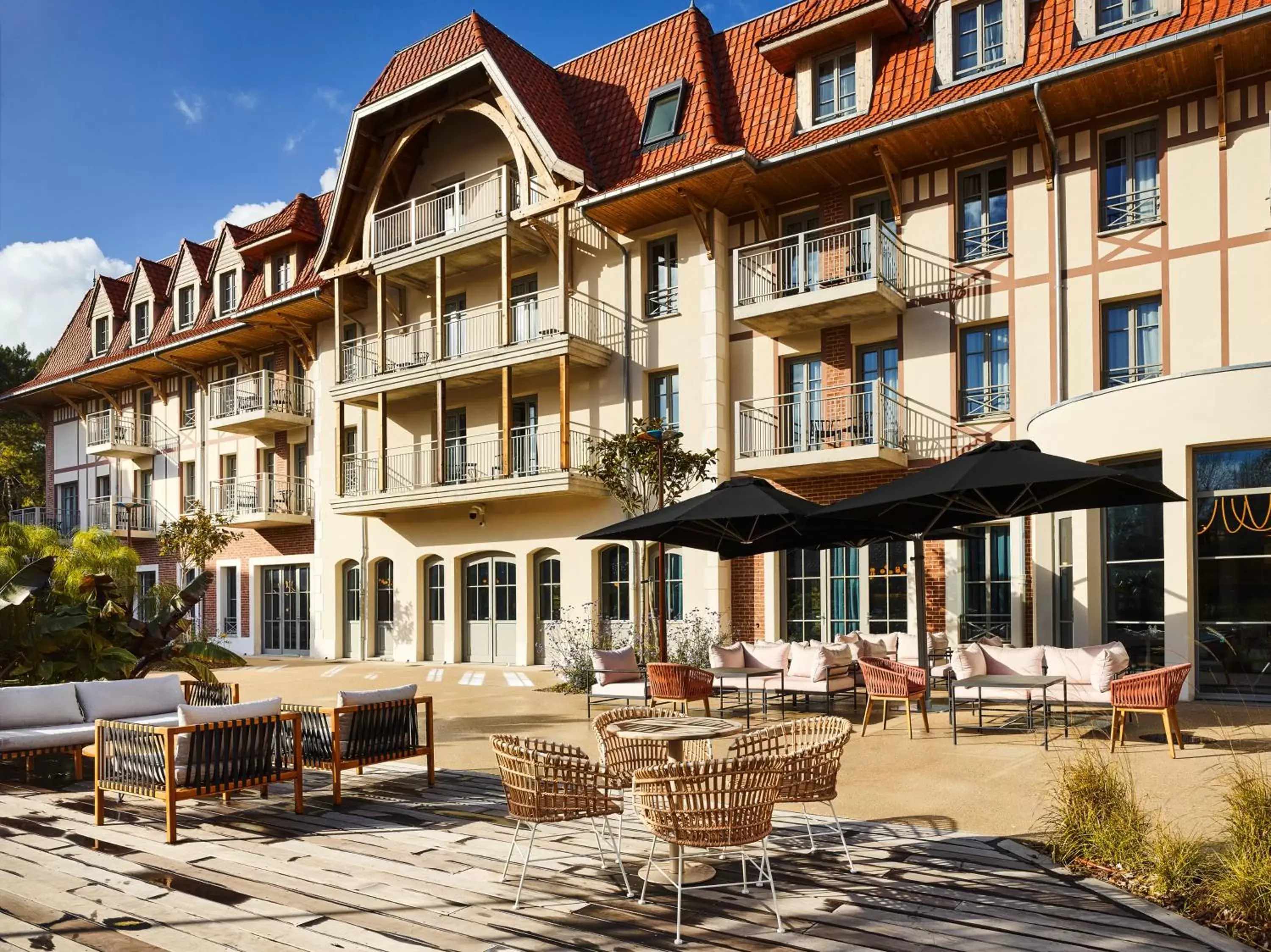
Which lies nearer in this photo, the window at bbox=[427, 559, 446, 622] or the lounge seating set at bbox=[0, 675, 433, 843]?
the lounge seating set at bbox=[0, 675, 433, 843]

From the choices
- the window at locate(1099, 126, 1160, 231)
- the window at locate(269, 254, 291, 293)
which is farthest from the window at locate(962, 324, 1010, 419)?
the window at locate(269, 254, 291, 293)

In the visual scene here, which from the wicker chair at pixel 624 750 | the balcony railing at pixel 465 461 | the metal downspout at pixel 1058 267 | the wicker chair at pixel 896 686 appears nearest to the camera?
the wicker chair at pixel 624 750

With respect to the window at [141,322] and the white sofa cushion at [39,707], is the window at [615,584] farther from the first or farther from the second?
the window at [141,322]

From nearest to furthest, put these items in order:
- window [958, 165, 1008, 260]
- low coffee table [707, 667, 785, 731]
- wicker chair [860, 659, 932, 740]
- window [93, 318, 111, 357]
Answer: wicker chair [860, 659, 932, 740]
low coffee table [707, 667, 785, 731]
window [958, 165, 1008, 260]
window [93, 318, 111, 357]

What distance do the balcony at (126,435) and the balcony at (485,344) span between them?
10169mm

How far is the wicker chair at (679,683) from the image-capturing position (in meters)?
11.2

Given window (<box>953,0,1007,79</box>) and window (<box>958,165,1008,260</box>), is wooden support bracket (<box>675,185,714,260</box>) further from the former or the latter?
window (<box>953,0,1007,79</box>)

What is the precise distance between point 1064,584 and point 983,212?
610 centimetres

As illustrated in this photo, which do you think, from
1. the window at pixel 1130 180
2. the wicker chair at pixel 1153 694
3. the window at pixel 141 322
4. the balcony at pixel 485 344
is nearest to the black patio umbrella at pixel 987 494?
the wicker chair at pixel 1153 694

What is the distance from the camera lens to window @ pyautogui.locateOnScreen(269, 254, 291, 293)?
88.9 ft

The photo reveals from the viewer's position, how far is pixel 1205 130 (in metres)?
14.2

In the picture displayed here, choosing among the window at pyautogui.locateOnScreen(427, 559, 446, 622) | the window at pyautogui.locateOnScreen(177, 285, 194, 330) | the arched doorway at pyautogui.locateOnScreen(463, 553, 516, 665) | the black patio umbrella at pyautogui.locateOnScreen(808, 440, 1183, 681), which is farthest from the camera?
the window at pyautogui.locateOnScreen(177, 285, 194, 330)

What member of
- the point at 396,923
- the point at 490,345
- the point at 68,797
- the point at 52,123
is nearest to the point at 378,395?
the point at 490,345

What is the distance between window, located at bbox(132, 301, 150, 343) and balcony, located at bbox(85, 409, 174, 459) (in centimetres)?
241
